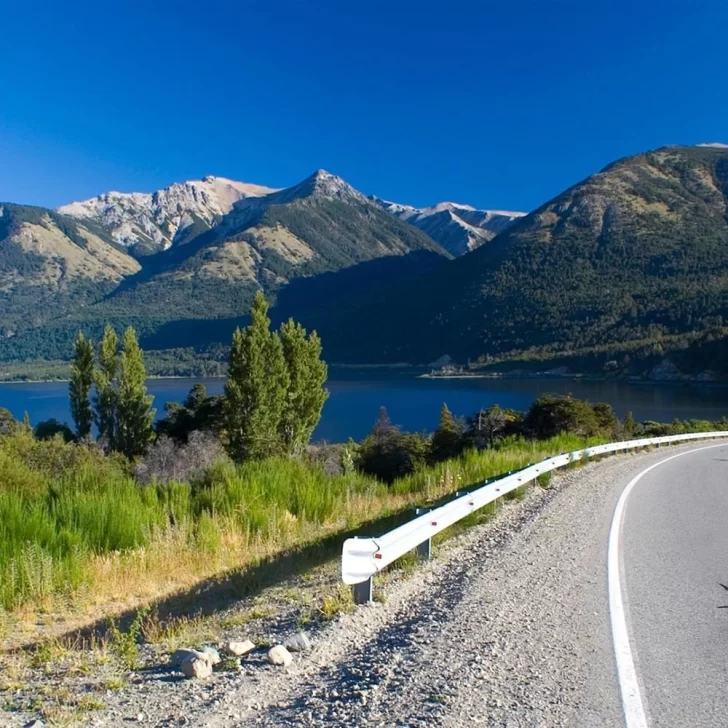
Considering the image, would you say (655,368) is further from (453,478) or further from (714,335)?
(453,478)

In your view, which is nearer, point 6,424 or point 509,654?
point 509,654

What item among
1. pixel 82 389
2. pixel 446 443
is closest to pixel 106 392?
pixel 82 389

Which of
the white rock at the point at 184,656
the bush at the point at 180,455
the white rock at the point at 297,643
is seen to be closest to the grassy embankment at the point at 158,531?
the white rock at the point at 184,656

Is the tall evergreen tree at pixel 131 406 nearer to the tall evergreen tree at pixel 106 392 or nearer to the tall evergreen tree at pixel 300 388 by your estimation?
the tall evergreen tree at pixel 106 392

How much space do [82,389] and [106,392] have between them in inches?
118

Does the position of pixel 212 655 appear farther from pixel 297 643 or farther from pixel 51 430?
pixel 51 430

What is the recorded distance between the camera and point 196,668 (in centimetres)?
351

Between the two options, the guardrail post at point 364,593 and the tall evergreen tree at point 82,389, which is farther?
the tall evergreen tree at point 82,389

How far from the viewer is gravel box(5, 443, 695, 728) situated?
3141mm

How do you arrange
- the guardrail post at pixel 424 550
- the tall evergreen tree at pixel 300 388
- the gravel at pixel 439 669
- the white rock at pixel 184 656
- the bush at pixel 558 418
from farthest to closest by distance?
the tall evergreen tree at pixel 300 388 < the bush at pixel 558 418 < the guardrail post at pixel 424 550 < the white rock at pixel 184 656 < the gravel at pixel 439 669

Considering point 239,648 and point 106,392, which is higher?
point 239,648

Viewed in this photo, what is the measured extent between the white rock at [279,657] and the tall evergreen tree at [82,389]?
44.4 m

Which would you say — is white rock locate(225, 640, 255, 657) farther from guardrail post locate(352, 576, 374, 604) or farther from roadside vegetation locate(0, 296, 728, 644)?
guardrail post locate(352, 576, 374, 604)

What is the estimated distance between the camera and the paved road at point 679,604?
135 inches
